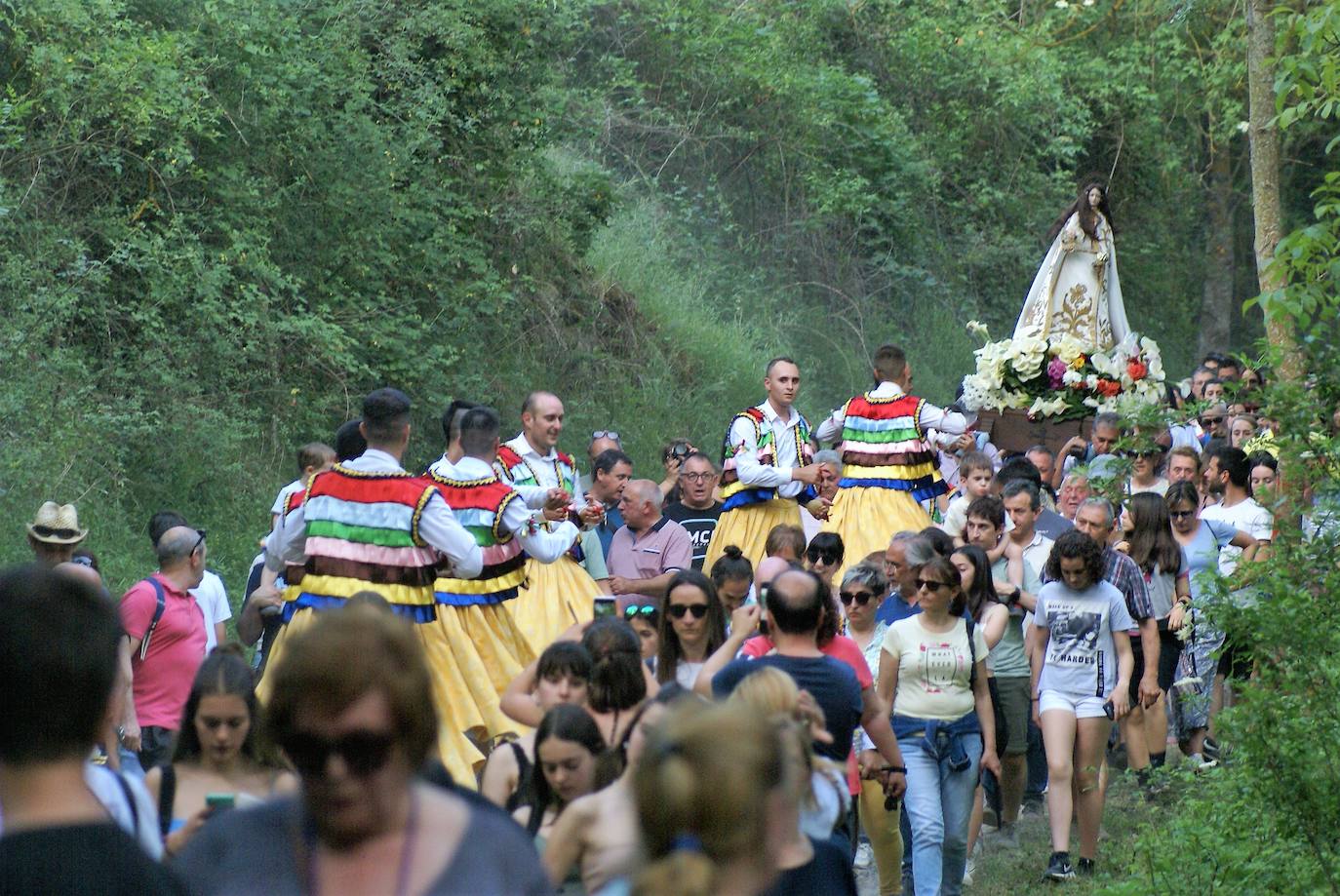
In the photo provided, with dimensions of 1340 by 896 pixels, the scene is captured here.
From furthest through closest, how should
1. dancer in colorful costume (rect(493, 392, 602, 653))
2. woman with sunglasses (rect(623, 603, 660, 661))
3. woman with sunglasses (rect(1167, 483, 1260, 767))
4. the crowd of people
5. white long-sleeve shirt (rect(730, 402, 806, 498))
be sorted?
white long-sleeve shirt (rect(730, 402, 806, 498)) → woman with sunglasses (rect(1167, 483, 1260, 767)) → dancer in colorful costume (rect(493, 392, 602, 653)) → woman with sunglasses (rect(623, 603, 660, 661)) → the crowd of people

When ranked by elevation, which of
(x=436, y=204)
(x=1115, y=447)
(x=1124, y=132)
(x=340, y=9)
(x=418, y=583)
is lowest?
(x=418, y=583)

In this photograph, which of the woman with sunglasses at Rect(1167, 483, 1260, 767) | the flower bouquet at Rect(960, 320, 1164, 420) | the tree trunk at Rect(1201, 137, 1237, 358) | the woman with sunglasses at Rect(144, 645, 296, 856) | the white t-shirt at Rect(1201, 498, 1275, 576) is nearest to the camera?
the woman with sunglasses at Rect(144, 645, 296, 856)

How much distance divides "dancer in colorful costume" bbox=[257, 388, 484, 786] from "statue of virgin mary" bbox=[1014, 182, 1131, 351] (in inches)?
326

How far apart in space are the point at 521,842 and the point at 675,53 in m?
21.7

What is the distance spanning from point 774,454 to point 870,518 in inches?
35.4

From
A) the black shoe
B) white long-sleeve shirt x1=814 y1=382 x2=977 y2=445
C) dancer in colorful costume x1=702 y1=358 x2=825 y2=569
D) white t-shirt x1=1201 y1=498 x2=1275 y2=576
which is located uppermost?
white long-sleeve shirt x1=814 y1=382 x2=977 y2=445

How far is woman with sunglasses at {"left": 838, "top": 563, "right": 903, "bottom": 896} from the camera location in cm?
848

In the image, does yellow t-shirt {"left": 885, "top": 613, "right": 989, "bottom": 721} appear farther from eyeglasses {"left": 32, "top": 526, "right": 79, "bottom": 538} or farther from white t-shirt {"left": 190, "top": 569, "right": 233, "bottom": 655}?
A: eyeglasses {"left": 32, "top": 526, "right": 79, "bottom": 538}

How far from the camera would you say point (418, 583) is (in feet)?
29.9

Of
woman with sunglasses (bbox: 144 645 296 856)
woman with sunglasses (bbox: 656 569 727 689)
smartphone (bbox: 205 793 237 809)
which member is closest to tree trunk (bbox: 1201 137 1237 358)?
woman with sunglasses (bbox: 656 569 727 689)

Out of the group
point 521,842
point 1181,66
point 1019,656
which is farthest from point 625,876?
point 1181,66

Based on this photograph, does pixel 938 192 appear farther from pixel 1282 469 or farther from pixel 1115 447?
pixel 1282 469

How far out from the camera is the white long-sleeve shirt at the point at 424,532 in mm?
8891

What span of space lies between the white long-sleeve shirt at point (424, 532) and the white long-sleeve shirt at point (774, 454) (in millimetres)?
3711
